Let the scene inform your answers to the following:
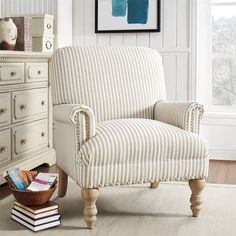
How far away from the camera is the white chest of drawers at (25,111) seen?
10.9 feet

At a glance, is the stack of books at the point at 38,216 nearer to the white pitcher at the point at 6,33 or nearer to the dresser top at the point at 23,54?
the dresser top at the point at 23,54

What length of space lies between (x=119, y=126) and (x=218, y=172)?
1509mm

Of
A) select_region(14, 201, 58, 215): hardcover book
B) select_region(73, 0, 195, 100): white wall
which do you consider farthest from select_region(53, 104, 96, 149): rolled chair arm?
select_region(73, 0, 195, 100): white wall

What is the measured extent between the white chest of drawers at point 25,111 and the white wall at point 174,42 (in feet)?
2.93

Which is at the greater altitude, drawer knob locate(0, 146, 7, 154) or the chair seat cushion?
the chair seat cushion

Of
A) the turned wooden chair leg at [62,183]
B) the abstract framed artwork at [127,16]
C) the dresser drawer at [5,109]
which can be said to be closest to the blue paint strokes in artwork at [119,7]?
the abstract framed artwork at [127,16]

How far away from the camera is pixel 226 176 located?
3.66 m

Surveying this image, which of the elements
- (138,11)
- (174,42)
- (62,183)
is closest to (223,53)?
(174,42)

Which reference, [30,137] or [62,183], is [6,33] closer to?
[30,137]

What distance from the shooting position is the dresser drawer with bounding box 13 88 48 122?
349 centimetres

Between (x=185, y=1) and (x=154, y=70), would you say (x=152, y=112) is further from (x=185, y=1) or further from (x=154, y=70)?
(x=185, y=1)

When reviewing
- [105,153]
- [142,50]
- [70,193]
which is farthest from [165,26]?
[105,153]

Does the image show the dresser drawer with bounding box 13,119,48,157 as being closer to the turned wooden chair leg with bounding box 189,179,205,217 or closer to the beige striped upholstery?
the beige striped upholstery

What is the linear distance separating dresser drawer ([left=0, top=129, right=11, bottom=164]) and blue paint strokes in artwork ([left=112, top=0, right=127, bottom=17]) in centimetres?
161
